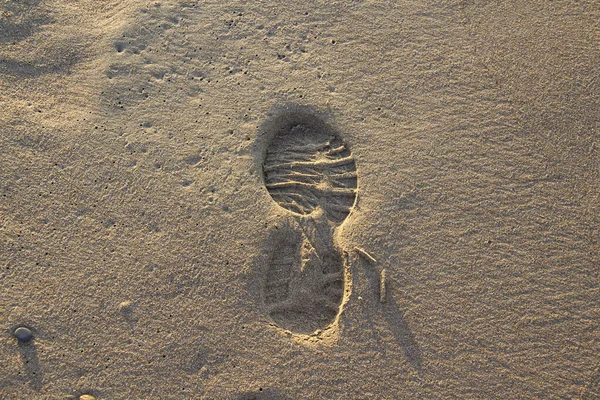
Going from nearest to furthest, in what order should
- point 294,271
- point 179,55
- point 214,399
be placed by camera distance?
point 214,399 < point 294,271 < point 179,55

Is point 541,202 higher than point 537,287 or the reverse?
higher

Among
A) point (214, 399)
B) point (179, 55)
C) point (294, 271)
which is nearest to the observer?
point (214, 399)

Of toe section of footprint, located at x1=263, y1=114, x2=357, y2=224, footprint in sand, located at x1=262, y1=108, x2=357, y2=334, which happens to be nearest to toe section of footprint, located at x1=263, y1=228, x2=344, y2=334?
footprint in sand, located at x1=262, y1=108, x2=357, y2=334

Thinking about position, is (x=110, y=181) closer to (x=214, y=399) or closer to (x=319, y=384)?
(x=214, y=399)

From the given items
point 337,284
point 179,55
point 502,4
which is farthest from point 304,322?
point 502,4

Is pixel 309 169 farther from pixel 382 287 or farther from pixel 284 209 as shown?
pixel 382 287

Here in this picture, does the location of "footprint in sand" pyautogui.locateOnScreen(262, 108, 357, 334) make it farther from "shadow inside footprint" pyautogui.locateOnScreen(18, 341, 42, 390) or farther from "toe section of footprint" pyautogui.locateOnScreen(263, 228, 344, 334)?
"shadow inside footprint" pyautogui.locateOnScreen(18, 341, 42, 390)

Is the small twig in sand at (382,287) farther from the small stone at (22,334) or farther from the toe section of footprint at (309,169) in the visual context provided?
the small stone at (22,334)
